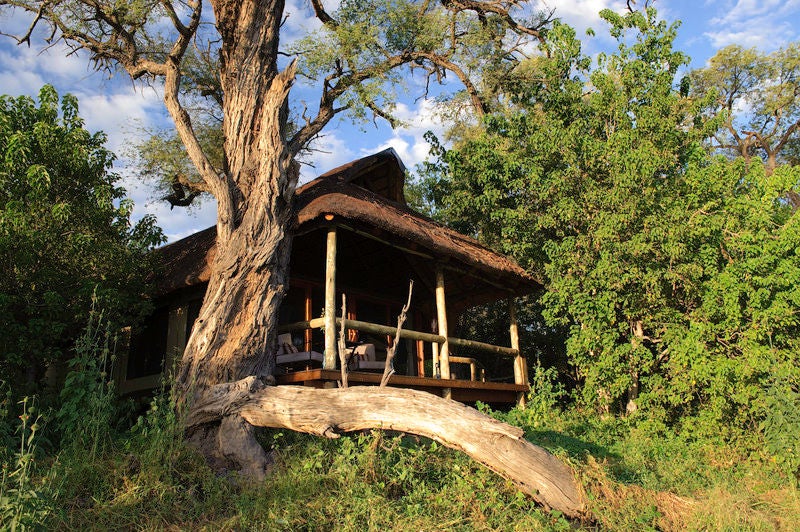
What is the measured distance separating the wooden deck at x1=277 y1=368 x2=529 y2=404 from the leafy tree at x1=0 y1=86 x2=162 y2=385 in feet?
9.50

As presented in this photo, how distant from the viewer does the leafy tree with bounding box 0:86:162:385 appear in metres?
7.79

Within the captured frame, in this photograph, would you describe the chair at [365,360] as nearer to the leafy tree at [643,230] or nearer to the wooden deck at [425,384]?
the wooden deck at [425,384]

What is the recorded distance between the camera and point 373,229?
31.3 feet

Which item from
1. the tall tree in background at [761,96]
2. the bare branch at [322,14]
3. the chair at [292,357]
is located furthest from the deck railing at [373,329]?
the tall tree in background at [761,96]

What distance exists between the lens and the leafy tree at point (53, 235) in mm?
7793

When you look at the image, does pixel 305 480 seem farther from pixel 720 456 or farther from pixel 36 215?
pixel 720 456

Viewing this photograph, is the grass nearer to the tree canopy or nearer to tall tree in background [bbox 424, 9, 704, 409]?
tall tree in background [bbox 424, 9, 704, 409]

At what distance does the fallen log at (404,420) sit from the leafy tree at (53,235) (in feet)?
9.51

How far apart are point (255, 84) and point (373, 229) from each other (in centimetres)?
287

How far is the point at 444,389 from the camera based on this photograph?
10.1 meters

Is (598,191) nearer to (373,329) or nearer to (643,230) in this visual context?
(643,230)

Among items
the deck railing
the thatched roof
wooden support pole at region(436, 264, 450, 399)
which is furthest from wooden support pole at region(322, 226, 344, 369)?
wooden support pole at region(436, 264, 450, 399)

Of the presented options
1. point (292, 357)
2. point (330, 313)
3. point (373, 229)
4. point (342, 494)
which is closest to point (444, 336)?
point (373, 229)

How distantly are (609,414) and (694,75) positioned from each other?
69.2 ft
